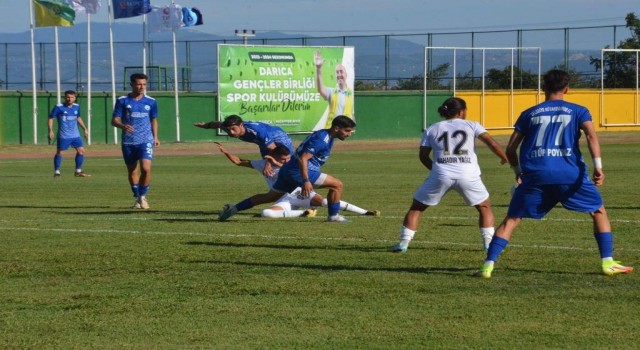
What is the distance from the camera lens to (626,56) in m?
59.4

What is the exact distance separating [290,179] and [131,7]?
3297 centimetres

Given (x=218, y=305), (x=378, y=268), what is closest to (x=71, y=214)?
(x=378, y=268)

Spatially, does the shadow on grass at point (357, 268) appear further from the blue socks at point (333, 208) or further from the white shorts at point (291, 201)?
the white shorts at point (291, 201)

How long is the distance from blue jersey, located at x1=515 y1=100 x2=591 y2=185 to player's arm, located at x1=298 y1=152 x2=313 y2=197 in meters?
4.65

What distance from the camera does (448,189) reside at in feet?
40.1

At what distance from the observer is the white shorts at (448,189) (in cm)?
1215

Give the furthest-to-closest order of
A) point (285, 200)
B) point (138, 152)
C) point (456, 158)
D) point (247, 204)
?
1. point (138, 152)
2. point (285, 200)
3. point (247, 204)
4. point (456, 158)

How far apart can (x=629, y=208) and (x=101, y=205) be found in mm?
8120

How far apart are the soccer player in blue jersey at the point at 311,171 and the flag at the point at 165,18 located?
35223mm

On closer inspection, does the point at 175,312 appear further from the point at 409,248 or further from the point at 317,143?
the point at 317,143

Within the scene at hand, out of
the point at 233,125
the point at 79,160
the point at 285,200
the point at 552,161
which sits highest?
the point at 233,125

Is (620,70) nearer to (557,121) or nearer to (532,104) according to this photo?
(532,104)

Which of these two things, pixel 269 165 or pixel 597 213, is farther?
pixel 269 165

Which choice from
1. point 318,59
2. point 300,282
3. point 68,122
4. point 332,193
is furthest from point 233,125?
point 318,59
